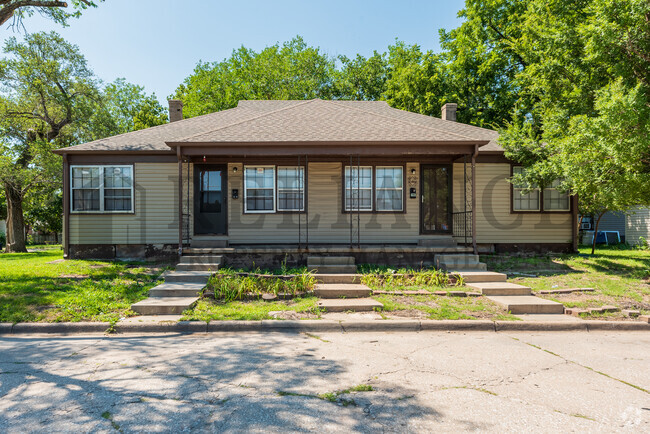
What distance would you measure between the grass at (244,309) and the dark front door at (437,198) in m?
5.87

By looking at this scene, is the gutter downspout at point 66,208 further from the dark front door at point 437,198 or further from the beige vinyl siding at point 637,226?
the beige vinyl siding at point 637,226

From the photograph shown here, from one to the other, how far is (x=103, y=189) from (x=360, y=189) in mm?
8012

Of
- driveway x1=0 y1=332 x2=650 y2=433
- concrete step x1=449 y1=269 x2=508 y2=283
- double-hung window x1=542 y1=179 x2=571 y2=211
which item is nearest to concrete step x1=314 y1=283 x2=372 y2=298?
driveway x1=0 y1=332 x2=650 y2=433

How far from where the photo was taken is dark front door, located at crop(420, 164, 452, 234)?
11.8 metres

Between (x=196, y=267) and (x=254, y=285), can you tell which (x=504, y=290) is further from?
(x=196, y=267)

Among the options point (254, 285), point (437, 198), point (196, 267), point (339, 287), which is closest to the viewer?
point (254, 285)

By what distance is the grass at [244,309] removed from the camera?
6164 mm

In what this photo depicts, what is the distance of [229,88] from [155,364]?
97.9ft

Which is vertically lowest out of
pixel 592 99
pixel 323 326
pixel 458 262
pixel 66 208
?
pixel 323 326

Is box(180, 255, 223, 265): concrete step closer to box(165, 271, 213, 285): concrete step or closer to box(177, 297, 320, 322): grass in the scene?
box(165, 271, 213, 285): concrete step

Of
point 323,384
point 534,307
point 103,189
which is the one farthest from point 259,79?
point 323,384

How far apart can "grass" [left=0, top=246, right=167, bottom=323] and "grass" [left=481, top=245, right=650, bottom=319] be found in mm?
8500

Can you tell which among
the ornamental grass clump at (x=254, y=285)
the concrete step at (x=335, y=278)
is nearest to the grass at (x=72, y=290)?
the ornamental grass clump at (x=254, y=285)

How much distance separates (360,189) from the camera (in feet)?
38.1
